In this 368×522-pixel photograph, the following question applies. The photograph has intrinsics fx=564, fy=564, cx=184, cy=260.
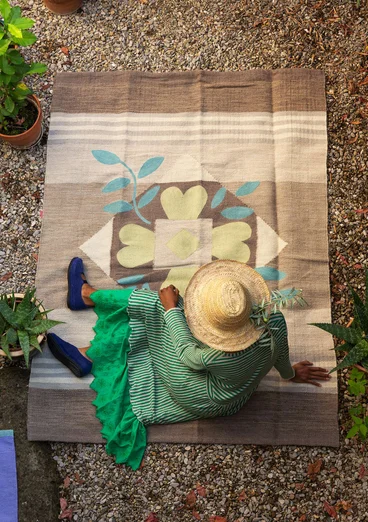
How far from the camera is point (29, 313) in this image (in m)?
3.20

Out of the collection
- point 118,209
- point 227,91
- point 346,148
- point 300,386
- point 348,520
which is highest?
point 227,91

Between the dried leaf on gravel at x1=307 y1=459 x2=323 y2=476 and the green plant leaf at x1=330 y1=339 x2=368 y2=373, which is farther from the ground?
the green plant leaf at x1=330 y1=339 x2=368 y2=373

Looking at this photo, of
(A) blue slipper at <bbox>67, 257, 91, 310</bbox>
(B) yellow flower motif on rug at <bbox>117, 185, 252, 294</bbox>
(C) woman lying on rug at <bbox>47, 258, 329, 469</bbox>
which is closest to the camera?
(C) woman lying on rug at <bbox>47, 258, 329, 469</bbox>

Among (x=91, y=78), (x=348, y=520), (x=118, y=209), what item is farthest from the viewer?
(x=91, y=78)

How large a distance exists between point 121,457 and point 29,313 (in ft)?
3.21

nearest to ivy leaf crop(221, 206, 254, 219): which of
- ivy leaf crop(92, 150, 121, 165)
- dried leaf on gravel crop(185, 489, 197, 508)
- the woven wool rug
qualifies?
the woven wool rug

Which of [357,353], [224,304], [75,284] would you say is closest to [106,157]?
[75,284]

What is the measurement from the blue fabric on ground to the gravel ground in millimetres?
255

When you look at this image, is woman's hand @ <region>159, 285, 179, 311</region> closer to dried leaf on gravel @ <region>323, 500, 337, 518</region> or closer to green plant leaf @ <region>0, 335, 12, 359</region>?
green plant leaf @ <region>0, 335, 12, 359</region>

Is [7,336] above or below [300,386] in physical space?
above

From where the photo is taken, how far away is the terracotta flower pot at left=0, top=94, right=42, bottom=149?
371 centimetres

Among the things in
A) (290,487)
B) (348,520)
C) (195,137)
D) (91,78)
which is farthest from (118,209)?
(348,520)

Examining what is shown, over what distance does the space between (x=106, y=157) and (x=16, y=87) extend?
71cm

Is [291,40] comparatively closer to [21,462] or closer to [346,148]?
[346,148]
